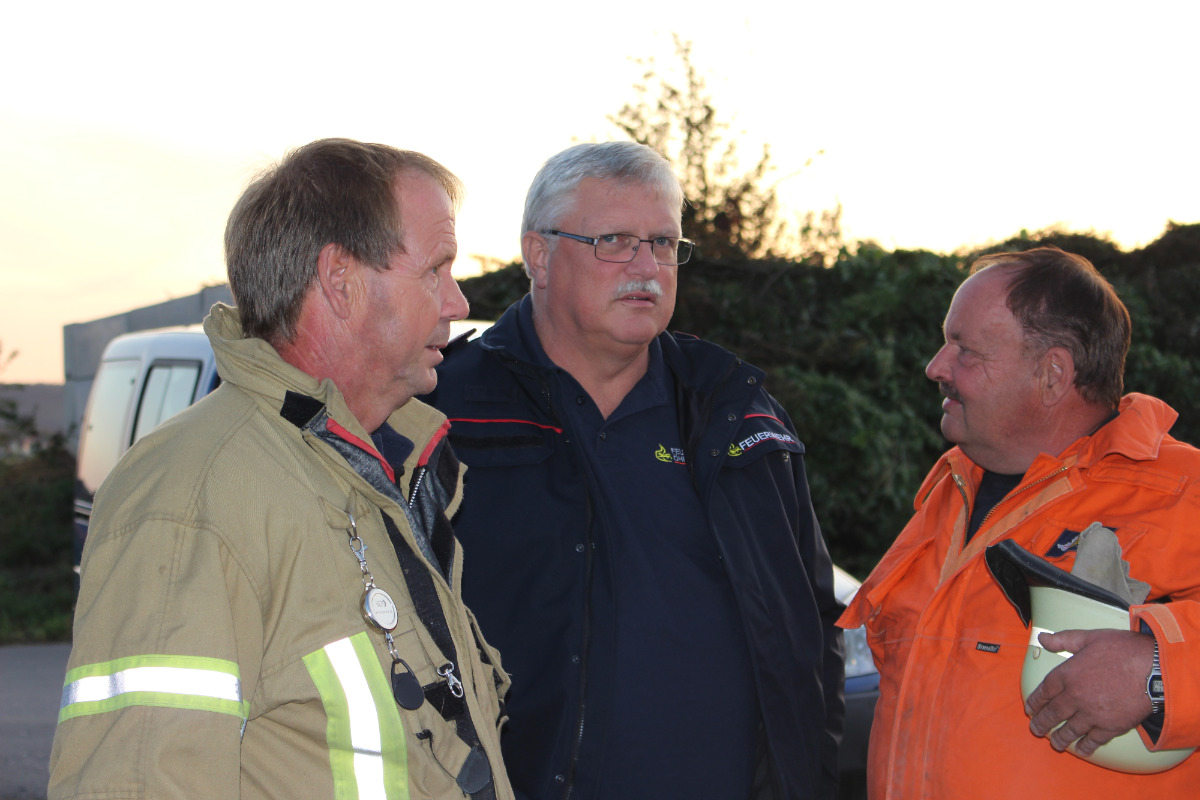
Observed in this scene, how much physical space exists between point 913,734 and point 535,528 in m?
1.08

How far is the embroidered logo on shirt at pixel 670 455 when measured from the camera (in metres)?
2.64

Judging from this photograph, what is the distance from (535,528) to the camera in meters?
2.41

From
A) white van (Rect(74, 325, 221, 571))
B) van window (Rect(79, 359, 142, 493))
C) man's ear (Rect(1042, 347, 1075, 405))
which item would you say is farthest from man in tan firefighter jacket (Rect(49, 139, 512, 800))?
van window (Rect(79, 359, 142, 493))

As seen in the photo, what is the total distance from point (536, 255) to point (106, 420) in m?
3.81

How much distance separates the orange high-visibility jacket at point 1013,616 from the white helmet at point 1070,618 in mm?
57

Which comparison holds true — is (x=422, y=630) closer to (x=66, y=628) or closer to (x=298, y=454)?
(x=298, y=454)

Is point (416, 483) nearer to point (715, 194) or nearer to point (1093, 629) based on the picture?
point (1093, 629)

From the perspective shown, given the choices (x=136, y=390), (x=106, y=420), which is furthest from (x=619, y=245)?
(x=106, y=420)

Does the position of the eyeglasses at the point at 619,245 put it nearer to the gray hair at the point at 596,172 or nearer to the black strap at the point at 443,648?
the gray hair at the point at 596,172

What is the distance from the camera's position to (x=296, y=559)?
4.56 feet

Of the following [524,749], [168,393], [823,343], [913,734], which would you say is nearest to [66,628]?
[168,393]

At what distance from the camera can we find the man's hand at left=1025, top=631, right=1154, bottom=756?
6.08ft

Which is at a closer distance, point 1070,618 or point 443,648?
point 443,648

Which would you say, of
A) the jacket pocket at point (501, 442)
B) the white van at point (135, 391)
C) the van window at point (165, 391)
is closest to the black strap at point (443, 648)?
the jacket pocket at point (501, 442)
